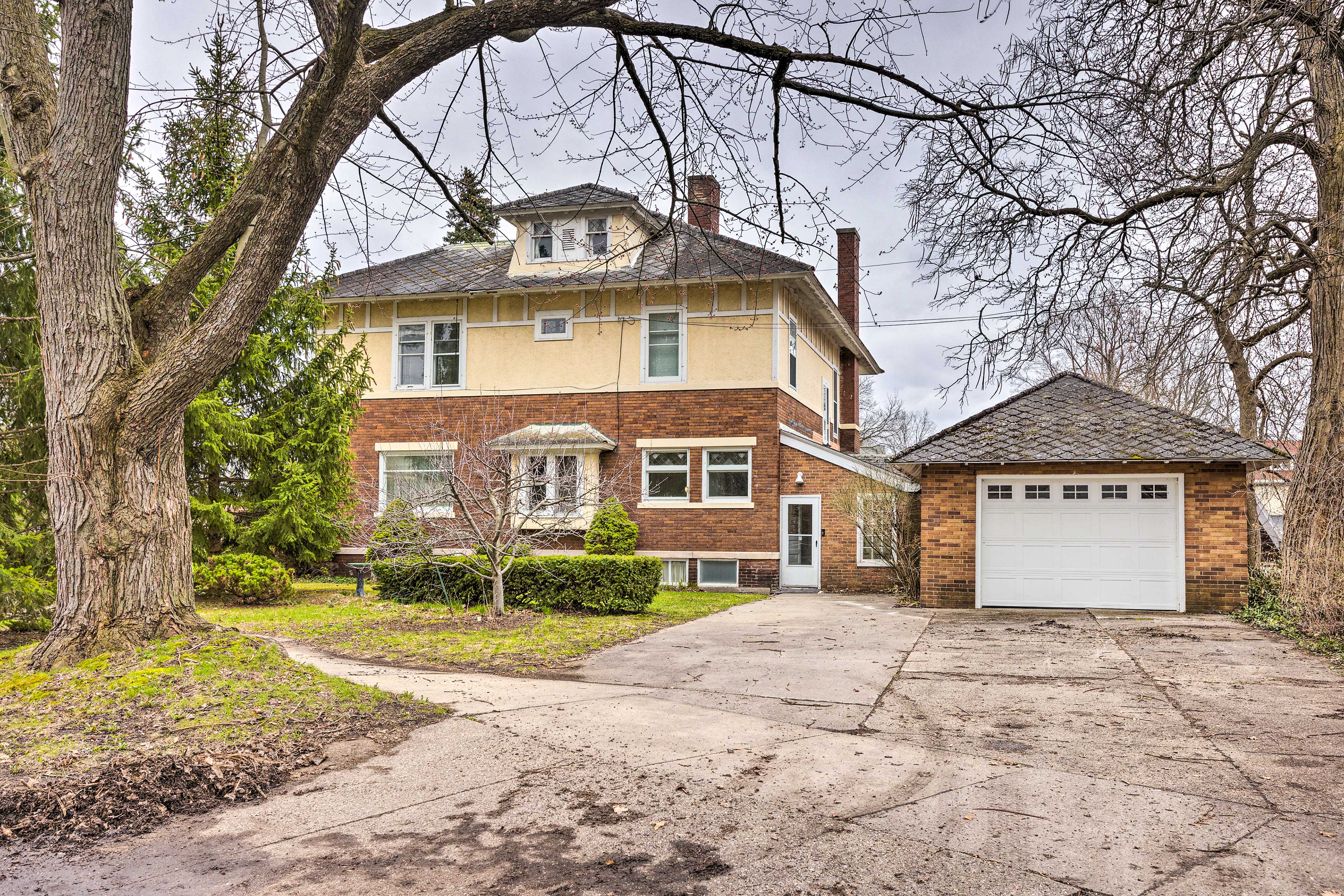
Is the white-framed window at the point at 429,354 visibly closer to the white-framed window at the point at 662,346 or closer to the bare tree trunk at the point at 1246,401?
the white-framed window at the point at 662,346

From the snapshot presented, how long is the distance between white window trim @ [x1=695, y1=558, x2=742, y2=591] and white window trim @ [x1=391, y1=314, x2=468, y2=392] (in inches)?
273

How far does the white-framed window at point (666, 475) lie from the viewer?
2020 cm

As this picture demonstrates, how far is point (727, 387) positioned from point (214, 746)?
50.0ft

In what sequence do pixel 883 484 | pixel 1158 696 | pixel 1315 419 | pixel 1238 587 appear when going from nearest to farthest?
pixel 1158 696, pixel 1315 419, pixel 1238 587, pixel 883 484

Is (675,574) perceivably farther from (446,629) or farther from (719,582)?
(446,629)

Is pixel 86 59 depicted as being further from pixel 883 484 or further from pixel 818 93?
pixel 883 484

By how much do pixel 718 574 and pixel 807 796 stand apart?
1494cm

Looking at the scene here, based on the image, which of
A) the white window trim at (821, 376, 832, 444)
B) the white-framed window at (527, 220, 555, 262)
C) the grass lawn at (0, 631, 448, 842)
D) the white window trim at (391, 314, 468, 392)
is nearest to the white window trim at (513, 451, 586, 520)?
the white window trim at (391, 314, 468, 392)

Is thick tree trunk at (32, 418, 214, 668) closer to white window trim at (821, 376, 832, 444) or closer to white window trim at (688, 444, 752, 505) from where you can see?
white window trim at (688, 444, 752, 505)

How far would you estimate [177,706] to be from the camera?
6.17 metres

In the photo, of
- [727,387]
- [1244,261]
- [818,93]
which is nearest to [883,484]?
[727,387]

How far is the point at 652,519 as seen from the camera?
2017 cm

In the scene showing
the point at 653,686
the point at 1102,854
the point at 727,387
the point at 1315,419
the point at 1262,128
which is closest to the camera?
the point at 1102,854

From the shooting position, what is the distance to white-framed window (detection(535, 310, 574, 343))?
21.0m
